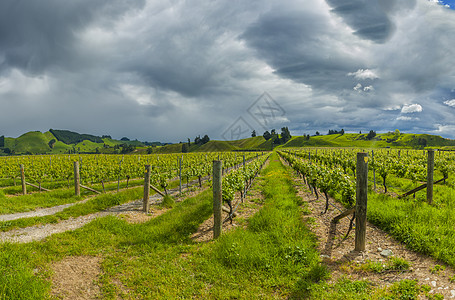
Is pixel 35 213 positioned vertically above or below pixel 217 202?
below

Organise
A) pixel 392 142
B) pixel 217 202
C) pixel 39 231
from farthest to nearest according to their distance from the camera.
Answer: pixel 392 142
pixel 39 231
pixel 217 202

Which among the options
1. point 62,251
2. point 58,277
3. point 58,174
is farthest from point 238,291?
point 58,174

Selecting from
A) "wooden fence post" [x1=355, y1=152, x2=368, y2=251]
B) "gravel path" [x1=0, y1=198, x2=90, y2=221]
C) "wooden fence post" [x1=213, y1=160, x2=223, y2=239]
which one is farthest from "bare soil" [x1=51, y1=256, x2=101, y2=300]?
"gravel path" [x1=0, y1=198, x2=90, y2=221]

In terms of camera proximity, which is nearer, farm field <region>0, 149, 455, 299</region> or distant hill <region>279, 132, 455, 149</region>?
farm field <region>0, 149, 455, 299</region>

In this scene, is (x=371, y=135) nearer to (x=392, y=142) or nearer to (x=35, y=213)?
(x=392, y=142)

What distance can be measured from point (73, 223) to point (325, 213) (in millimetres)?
11022

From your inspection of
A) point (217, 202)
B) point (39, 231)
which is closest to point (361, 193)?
point (217, 202)

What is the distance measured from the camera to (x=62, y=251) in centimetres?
636

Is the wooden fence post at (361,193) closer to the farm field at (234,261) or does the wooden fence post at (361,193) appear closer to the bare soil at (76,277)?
the farm field at (234,261)

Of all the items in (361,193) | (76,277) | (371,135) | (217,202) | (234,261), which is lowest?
(76,277)

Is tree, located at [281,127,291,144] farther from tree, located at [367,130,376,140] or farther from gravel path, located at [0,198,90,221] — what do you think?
gravel path, located at [0,198,90,221]

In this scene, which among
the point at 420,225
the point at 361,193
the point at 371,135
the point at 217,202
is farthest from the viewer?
the point at 371,135

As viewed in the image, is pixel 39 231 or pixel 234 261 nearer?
pixel 234 261

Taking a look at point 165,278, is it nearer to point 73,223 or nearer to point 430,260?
point 430,260
